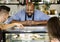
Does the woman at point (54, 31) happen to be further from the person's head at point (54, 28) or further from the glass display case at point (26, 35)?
the glass display case at point (26, 35)

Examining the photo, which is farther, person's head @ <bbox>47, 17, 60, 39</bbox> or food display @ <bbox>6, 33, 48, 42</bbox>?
food display @ <bbox>6, 33, 48, 42</bbox>

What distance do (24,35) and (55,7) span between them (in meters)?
2.08

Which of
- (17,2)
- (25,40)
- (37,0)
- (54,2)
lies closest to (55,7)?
(54,2)

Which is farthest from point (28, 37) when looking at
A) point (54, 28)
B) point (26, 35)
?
point (54, 28)

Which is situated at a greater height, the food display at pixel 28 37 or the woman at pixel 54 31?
the woman at pixel 54 31

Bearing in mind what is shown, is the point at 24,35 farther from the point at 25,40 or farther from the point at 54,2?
the point at 54,2

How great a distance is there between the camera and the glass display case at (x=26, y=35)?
6.56 ft

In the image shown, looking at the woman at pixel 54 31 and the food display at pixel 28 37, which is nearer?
the woman at pixel 54 31

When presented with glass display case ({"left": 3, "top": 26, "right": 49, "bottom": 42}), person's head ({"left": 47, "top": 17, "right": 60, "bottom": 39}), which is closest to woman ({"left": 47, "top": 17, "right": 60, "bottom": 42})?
person's head ({"left": 47, "top": 17, "right": 60, "bottom": 39})

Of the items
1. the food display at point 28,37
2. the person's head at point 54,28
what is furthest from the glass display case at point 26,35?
the person's head at point 54,28

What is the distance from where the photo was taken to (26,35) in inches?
80.4

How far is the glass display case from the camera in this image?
200 cm

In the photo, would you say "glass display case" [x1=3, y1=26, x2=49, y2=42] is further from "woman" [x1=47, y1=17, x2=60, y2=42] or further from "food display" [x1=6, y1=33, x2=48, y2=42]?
"woman" [x1=47, y1=17, x2=60, y2=42]

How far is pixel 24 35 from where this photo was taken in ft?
6.72
